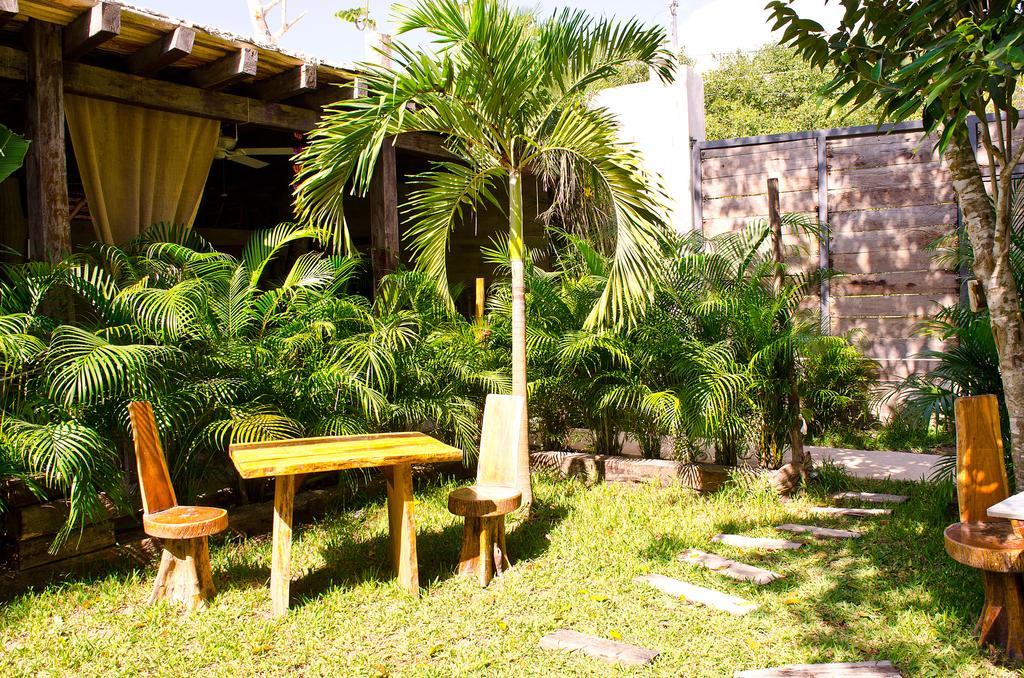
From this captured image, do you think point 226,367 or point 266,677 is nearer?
point 266,677

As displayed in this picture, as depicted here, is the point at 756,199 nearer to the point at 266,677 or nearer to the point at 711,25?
the point at 266,677

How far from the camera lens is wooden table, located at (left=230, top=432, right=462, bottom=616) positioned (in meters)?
3.96

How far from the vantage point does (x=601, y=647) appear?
359 centimetres

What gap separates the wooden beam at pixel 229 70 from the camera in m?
5.66

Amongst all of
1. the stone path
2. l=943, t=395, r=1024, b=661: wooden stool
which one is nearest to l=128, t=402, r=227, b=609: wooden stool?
l=943, t=395, r=1024, b=661: wooden stool

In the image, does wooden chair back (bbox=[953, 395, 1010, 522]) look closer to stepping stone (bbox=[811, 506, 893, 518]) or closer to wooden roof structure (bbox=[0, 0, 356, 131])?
stepping stone (bbox=[811, 506, 893, 518])

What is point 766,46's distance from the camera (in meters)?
27.4

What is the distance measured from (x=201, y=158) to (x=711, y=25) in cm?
7415

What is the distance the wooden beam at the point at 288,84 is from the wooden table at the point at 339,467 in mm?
2895

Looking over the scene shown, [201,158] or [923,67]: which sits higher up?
[201,158]

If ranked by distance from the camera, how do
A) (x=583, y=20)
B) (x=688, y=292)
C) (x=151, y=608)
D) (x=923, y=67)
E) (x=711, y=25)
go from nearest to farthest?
1. (x=923, y=67)
2. (x=151, y=608)
3. (x=583, y=20)
4. (x=688, y=292)
5. (x=711, y=25)

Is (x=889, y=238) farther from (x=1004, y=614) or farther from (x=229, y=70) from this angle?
(x=229, y=70)

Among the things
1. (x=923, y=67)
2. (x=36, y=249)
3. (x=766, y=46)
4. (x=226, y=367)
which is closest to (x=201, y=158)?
(x=36, y=249)

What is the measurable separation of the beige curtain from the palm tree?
1.48 meters
